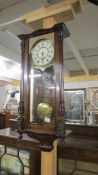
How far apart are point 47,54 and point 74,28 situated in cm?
136

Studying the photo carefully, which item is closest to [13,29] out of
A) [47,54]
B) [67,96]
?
[47,54]

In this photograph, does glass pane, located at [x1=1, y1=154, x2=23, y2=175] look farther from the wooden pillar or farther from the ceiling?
the ceiling

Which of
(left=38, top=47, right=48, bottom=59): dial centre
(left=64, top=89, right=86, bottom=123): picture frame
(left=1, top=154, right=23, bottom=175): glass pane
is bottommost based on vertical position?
(left=1, top=154, right=23, bottom=175): glass pane

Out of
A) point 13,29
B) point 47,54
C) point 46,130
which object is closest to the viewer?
point 46,130

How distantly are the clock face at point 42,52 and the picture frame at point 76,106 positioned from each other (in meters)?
4.78

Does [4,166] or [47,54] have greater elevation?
[47,54]

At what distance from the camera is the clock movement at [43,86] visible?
1444 millimetres

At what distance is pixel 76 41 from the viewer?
322 centimetres

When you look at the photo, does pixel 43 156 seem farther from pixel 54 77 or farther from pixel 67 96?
pixel 67 96

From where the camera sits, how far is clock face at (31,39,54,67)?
1.54 m

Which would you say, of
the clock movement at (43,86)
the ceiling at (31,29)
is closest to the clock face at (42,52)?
the clock movement at (43,86)

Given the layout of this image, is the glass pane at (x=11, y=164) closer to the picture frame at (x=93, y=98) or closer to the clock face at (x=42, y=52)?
the clock face at (x=42, y=52)

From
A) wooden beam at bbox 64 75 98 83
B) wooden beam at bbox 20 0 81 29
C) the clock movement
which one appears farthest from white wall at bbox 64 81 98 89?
the clock movement

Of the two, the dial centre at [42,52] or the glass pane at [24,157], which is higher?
the dial centre at [42,52]
